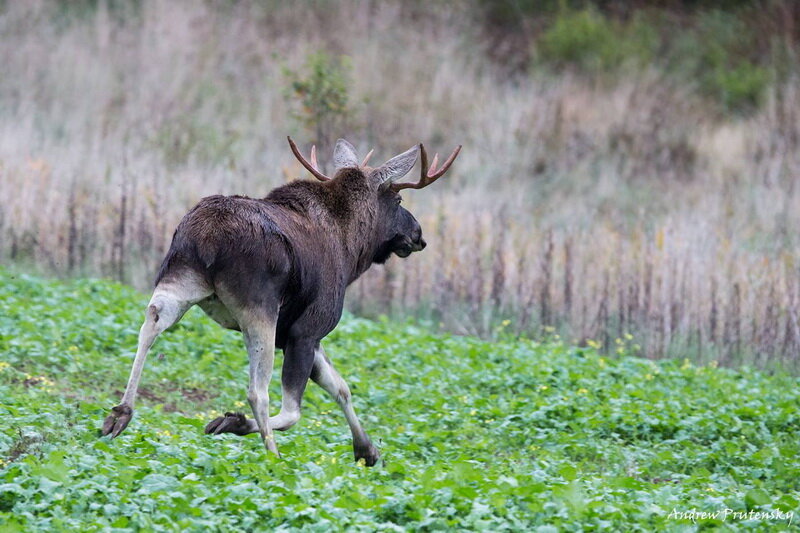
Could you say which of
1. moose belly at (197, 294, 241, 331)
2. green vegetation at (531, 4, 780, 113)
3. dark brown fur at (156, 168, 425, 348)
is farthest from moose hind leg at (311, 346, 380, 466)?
green vegetation at (531, 4, 780, 113)

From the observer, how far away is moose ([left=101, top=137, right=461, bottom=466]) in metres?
7.86

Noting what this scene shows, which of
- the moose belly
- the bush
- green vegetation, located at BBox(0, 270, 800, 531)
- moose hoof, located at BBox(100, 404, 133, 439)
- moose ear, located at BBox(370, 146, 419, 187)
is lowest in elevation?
green vegetation, located at BBox(0, 270, 800, 531)

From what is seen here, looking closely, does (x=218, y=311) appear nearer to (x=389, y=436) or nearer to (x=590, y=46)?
(x=389, y=436)

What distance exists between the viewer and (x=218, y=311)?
823cm

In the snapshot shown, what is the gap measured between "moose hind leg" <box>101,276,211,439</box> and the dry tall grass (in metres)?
8.63

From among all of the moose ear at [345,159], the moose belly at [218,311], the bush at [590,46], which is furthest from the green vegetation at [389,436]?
the bush at [590,46]

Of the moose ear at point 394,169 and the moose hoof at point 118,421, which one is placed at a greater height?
the moose ear at point 394,169

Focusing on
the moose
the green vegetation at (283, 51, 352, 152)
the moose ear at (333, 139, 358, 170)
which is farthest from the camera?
the green vegetation at (283, 51, 352, 152)

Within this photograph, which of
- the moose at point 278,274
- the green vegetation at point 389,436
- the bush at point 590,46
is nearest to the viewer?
the green vegetation at point 389,436

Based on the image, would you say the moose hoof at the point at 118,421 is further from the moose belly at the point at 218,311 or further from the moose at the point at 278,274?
the moose belly at the point at 218,311

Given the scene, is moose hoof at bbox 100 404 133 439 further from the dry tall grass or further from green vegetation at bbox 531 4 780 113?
green vegetation at bbox 531 4 780 113

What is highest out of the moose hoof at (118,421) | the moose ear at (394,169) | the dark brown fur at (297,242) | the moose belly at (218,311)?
the moose ear at (394,169)

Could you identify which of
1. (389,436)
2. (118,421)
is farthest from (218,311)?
(389,436)

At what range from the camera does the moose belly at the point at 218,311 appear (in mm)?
8117
